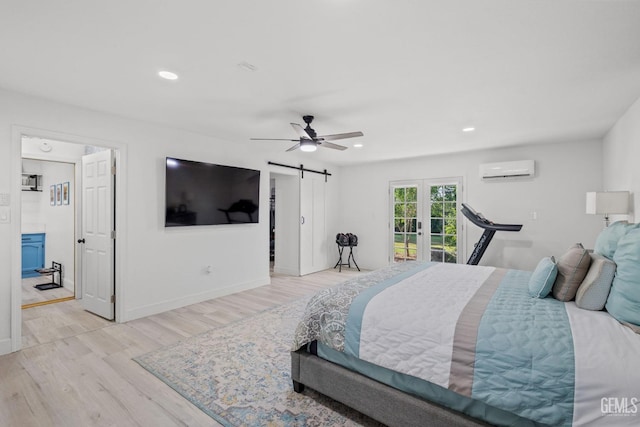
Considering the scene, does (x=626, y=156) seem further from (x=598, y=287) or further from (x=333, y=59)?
(x=333, y=59)

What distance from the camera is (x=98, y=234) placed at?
386 centimetres

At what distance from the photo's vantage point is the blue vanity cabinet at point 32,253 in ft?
18.2

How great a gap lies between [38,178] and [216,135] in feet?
13.0

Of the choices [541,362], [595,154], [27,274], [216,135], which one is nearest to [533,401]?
[541,362]

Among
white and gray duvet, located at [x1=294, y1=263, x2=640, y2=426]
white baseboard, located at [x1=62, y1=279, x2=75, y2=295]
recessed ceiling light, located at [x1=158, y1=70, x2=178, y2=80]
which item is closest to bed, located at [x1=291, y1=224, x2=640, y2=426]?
white and gray duvet, located at [x1=294, y1=263, x2=640, y2=426]

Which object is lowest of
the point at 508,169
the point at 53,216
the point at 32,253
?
the point at 32,253

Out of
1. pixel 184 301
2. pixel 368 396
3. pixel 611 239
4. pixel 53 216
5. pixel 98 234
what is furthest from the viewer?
pixel 53 216

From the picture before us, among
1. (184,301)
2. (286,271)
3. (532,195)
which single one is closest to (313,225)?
(286,271)

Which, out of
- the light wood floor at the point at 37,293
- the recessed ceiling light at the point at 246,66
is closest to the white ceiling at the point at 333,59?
the recessed ceiling light at the point at 246,66

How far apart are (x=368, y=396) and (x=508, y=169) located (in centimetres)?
478

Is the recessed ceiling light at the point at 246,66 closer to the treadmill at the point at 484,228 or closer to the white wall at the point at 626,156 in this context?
the white wall at the point at 626,156

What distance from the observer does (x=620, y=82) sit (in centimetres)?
264

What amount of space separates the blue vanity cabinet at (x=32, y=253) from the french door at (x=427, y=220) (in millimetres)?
6989

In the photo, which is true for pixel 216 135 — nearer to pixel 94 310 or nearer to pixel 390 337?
pixel 94 310
